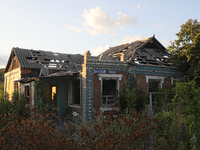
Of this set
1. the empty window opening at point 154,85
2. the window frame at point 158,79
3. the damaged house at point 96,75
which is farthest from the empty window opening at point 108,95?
the empty window opening at point 154,85

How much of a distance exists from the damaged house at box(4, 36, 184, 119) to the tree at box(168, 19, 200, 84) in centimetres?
71

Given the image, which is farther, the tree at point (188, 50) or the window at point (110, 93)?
the tree at point (188, 50)

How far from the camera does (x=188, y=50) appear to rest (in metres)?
13.0

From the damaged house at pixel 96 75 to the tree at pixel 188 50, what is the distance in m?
0.71

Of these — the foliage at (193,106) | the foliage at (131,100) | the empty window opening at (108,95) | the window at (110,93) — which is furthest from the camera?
the empty window opening at (108,95)

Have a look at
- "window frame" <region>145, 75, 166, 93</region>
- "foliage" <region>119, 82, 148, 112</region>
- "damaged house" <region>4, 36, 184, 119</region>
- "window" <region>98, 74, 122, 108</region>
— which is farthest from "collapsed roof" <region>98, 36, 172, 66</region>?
"foliage" <region>119, 82, 148, 112</region>

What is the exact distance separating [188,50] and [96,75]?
6970 millimetres

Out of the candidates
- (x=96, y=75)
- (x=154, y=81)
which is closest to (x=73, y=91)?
(x=96, y=75)

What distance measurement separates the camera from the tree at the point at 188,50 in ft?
42.4

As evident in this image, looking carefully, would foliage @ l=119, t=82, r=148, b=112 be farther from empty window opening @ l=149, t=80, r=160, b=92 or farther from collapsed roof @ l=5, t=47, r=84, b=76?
collapsed roof @ l=5, t=47, r=84, b=76

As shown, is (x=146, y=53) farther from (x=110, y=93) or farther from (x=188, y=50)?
(x=110, y=93)

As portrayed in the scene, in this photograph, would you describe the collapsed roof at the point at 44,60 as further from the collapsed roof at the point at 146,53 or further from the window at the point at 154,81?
the window at the point at 154,81

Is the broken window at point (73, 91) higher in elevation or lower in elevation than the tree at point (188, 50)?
lower

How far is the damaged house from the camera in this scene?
10.6m
